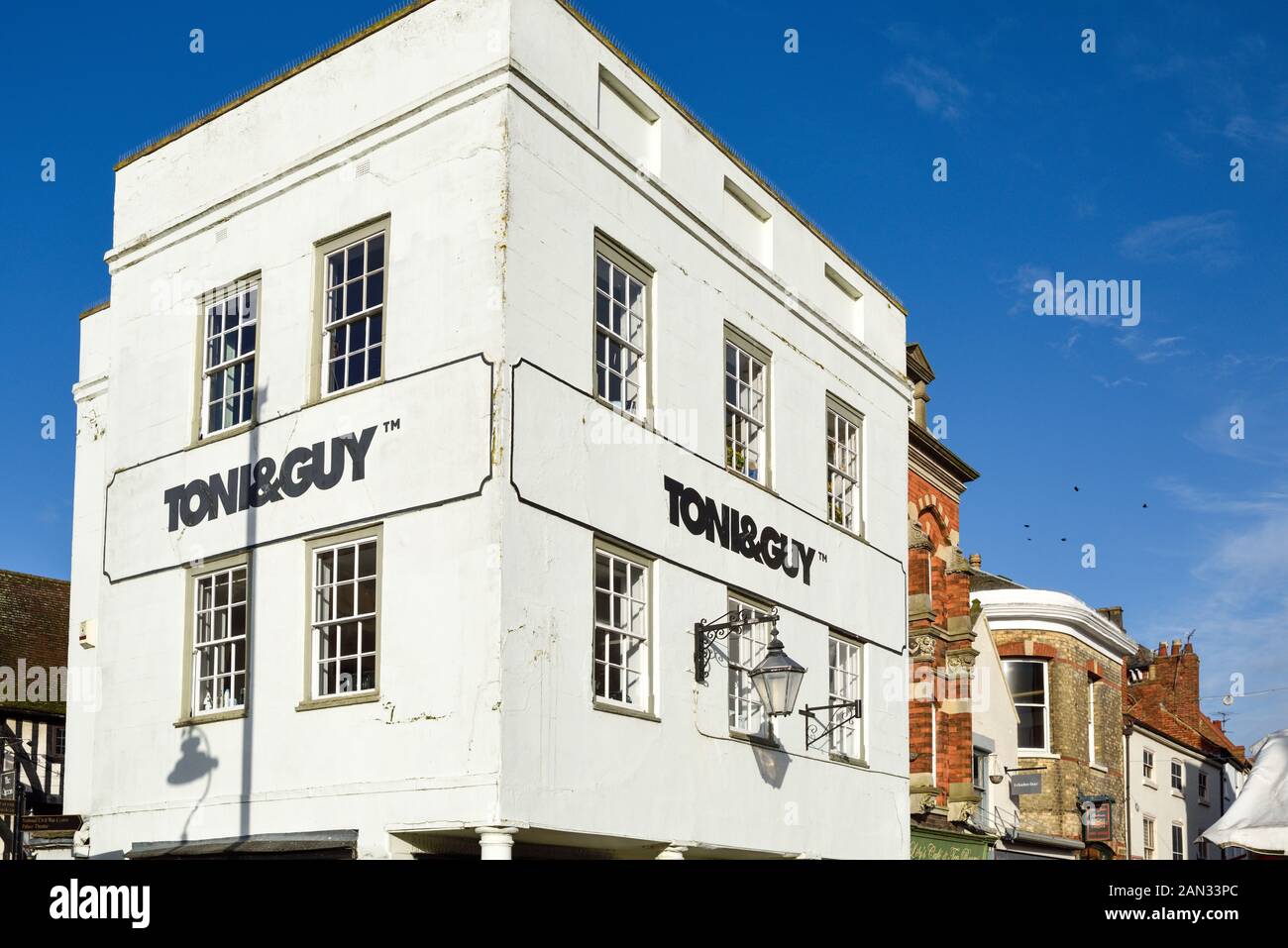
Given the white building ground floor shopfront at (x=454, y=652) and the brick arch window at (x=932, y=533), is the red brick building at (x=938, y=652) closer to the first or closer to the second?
the brick arch window at (x=932, y=533)

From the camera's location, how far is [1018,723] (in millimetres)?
34000

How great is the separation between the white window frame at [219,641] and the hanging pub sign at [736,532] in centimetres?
471

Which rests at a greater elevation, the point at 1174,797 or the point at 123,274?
the point at 123,274

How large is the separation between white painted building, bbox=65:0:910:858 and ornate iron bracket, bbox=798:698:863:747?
170mm

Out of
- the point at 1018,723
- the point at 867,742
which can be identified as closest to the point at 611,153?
the point at 867,742

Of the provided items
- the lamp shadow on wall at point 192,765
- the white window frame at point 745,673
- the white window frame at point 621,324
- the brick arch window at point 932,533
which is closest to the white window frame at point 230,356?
the lamp shadow on wall at point 192,765

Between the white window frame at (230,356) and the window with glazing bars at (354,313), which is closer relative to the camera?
the window with glazing bars at (354,313)

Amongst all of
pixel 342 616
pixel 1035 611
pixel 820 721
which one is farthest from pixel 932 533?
pixel 342 616

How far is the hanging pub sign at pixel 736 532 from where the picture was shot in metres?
16.1

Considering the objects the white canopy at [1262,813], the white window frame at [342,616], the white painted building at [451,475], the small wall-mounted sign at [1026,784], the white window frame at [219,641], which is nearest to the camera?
the white painted building at [451,475]

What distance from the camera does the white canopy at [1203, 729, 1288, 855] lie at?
1433 centimetres
